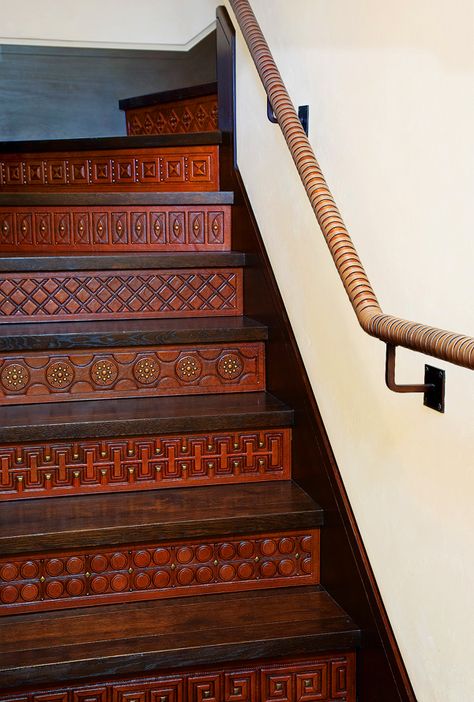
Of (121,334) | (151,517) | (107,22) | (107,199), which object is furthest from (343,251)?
(107,22)

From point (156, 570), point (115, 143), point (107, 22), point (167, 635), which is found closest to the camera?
point (167, 635)

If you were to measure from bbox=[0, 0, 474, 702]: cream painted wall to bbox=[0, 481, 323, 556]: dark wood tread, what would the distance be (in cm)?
21

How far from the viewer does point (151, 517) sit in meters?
1.88

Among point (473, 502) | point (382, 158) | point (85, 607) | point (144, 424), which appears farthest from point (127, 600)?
point (382, 158)

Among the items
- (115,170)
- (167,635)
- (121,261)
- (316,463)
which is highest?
(115,170)

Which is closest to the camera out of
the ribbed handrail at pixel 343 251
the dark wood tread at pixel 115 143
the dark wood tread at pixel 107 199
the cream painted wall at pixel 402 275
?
the ribbed handrail at pixel 343 251

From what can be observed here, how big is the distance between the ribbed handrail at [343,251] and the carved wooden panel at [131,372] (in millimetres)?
736

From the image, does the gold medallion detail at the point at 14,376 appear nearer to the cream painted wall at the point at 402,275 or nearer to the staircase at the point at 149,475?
the staircase at the point at 149,475

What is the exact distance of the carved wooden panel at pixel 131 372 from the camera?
220 centimetres

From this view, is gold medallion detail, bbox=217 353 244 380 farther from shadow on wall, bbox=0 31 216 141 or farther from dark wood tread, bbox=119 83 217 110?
shadow on wall, bbox=0 31 216 141

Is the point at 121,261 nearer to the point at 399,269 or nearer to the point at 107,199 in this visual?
the point at 107,199

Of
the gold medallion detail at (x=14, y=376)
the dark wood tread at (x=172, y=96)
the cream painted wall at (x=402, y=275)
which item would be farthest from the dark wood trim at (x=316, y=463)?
the gold medallion detail at (x=14, y=376)

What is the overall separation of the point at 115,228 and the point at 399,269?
1.39m

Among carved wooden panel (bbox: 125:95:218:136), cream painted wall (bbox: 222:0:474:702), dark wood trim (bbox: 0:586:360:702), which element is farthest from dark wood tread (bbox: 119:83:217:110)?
dark wood trim (bbox: 0:586:360:702)
